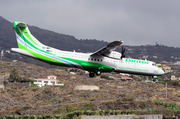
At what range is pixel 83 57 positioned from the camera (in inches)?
1769

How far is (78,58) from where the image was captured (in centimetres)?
4456

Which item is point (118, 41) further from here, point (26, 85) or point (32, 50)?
point (26, 85)

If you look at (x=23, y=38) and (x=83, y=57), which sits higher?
(x=23, y=38)

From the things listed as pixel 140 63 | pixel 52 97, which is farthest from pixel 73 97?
pixel 140 63

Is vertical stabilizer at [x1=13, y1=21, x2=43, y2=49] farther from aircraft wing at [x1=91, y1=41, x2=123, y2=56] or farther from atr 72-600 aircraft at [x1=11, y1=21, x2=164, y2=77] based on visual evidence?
aircraft wing at [x1=91, y1=41, x2=123, y2=56]

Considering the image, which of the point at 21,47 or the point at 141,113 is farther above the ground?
the point at 21,47

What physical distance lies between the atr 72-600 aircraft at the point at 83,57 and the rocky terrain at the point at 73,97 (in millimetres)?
29448

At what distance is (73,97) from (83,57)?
66.6 metres

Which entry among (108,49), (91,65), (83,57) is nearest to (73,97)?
(91,65)

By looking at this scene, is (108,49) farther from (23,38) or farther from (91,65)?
(23,38)

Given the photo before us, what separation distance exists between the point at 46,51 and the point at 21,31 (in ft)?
16.0

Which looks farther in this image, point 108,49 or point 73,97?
point 73,97

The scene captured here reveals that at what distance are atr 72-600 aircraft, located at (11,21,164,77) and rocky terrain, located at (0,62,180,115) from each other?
2945 cm

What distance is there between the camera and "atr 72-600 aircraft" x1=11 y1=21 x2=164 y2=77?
1704 inches
